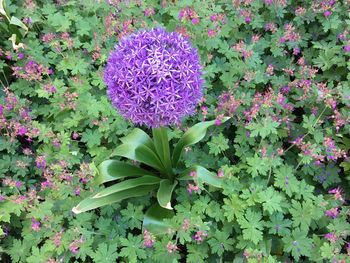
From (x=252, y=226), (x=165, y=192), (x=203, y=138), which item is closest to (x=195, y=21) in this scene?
(x=203, y=138)

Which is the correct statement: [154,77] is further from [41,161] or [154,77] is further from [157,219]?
[41,161]

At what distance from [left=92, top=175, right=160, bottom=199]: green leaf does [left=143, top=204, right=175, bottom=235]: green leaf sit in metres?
0.18

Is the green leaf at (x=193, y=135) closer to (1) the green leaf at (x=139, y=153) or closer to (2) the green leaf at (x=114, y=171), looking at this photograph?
(1) the green leaf at (x=139, y=153)

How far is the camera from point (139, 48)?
6.51 feet

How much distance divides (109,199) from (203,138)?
2.78ft

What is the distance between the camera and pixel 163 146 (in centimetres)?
247

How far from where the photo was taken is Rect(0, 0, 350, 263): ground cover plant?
232 cm

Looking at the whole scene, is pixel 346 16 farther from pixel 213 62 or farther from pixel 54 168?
pixel 54 168

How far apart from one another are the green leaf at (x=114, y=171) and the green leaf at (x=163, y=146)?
0.19 m

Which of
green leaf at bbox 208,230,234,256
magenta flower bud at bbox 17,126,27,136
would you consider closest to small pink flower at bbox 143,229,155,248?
green leaf at bbox 208,230,234,256

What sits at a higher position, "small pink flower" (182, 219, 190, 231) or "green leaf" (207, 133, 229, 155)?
"green leaf" (207, 133, 229, 155)

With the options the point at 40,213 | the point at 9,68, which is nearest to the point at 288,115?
the point at 40,213

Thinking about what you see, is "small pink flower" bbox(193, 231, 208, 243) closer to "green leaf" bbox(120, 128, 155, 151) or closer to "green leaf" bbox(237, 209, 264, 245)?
"green leaf" bbox(237, 209, 264, 245)

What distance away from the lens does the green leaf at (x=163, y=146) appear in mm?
2412
